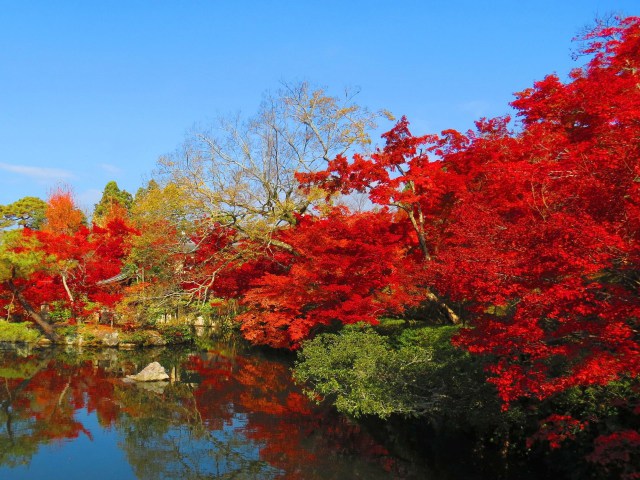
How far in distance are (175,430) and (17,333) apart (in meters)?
15.9

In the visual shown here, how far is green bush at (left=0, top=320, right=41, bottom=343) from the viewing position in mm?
22625

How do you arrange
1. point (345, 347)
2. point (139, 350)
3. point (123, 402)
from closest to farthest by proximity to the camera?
1. point (345, 347)
2. point (123, 402)
3. point (139, 350)

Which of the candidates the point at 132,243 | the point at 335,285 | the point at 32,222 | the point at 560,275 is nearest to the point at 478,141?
the point at 335,285

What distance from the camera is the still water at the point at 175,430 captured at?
9078 millimetres

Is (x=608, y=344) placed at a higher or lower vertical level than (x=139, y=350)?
higher

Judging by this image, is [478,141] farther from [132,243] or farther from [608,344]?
[132,243]

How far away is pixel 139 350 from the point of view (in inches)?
896

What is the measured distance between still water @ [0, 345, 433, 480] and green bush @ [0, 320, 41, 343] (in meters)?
5.45

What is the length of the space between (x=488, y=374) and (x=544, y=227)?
3.68 m

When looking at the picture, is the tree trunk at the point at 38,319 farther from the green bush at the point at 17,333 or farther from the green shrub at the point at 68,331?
the green bush at the point at 17,333

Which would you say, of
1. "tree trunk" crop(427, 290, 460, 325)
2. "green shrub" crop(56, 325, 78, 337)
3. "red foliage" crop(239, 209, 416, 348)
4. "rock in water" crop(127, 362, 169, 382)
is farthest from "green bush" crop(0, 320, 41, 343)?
"tree trunk" crop(427, 290, 460, 325)

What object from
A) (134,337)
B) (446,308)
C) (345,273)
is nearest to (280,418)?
(345,273)

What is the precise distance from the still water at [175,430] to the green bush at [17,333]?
17.9 ft

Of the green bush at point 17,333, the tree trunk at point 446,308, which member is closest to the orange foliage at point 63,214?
the green bush at point 17,333
